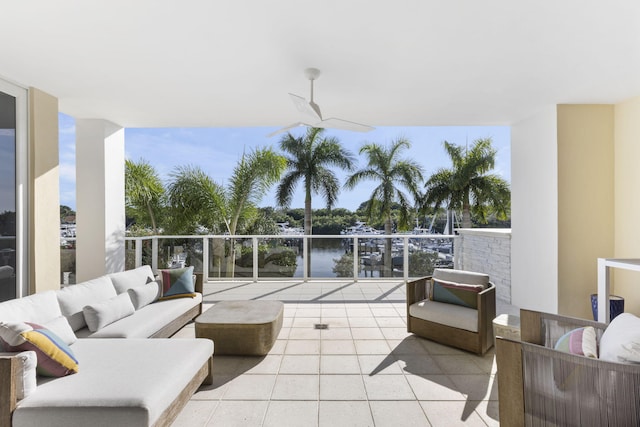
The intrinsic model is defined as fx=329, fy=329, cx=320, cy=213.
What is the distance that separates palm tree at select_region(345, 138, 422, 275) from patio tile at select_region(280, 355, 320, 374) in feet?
24.4

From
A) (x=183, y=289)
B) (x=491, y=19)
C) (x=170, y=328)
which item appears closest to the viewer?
(x=491, y=19)

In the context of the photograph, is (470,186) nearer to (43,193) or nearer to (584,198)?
(584,198)

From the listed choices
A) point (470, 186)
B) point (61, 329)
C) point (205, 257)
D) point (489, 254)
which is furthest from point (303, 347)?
point (470, 186)

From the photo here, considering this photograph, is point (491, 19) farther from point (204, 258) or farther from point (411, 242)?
point (204, 258)

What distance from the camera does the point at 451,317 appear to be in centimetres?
332

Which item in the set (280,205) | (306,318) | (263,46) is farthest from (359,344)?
(280,205)

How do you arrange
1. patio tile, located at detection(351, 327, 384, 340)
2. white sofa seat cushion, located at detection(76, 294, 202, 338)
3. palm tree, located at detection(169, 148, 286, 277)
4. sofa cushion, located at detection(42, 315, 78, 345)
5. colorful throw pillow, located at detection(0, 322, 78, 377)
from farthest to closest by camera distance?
palm tree, located at detection(169, 148, 286, 277) < patio tile, located at detection(351, 327, 384, 340) < white sofa seat cushion, located at detection(76, 294, 202, 338) < sofa cushion, located at detection(42, 315, 78, 345) < colorful throw pillow, located at detection(0, 322, 78, 377)

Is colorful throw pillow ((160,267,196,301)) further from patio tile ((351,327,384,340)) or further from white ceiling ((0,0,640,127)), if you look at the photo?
white ceiling ((0,0,640,127))

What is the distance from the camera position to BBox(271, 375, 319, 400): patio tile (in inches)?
97.7

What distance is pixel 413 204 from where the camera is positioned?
10375 millimetres

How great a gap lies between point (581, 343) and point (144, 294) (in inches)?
150

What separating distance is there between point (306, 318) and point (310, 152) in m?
6.59

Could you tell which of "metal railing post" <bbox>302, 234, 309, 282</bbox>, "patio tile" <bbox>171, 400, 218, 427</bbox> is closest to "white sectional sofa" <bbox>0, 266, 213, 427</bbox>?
"patio tile" <bbox>171, 400, 218, 427</bbox>

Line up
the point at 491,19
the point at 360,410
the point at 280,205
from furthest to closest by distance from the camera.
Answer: the point at 280,205
the point at 491,19
the point at 360,410
